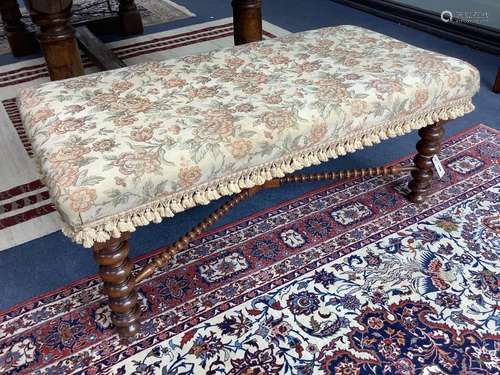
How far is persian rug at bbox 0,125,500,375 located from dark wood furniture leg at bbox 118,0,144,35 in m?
1.84

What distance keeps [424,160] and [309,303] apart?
1.83ft

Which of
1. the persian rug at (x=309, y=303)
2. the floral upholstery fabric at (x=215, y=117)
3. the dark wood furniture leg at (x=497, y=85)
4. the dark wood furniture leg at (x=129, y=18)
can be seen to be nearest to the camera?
the floral upholstery fabric at (x=215, y=117)

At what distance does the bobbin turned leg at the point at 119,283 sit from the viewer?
35.8 inches

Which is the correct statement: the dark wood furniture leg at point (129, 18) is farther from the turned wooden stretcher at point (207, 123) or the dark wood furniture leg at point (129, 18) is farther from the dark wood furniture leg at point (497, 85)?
the dark wood furniture leg at point (497, 85)

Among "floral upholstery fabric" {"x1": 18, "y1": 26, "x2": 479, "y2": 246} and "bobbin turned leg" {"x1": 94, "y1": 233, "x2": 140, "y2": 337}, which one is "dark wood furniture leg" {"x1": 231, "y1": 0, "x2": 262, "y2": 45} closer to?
"floral upholstery fabric" {"x1": 18, "y1": 26, "x2": 479, "y2": 246}

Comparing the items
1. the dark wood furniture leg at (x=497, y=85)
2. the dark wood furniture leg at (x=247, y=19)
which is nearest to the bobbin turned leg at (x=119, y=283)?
the dark wood furniture leg at (x=247, y=19)

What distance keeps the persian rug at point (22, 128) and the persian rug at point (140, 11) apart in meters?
0.28

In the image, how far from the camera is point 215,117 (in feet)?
3.16

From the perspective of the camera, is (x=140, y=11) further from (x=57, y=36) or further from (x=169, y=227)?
(x=169, y=227)

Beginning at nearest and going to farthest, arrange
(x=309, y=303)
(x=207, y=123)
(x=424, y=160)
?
(x=207, y=123)
(x=309, y=303)
(x=424, y=160)

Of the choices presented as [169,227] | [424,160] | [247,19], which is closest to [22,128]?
[169,227]

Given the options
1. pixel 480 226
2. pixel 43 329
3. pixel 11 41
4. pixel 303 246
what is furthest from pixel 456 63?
pixel 11 41

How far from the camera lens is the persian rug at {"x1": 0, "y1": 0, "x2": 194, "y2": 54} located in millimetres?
2918

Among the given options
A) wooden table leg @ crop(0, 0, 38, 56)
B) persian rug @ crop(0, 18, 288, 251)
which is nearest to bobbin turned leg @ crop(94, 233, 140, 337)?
persian rug @ crop(0, 18, 288, 251)
